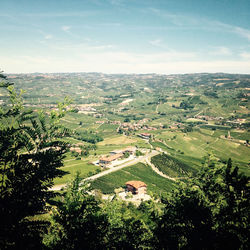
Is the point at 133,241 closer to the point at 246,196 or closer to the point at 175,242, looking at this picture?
the point at 175,242

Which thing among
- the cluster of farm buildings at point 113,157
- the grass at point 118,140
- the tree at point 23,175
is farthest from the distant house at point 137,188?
the grass at point 118,140

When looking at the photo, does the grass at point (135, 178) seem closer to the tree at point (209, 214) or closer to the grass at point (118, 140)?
the grass at point (118, 140)

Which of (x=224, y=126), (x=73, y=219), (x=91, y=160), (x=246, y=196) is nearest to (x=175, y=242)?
(x=246, y=196)

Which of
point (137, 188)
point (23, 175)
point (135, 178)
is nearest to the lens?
point (23, 175)

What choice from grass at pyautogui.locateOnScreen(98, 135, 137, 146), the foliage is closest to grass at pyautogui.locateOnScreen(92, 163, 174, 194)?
the foliage

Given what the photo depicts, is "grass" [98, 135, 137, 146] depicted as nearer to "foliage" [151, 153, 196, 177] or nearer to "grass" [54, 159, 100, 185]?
"foliage" [151, 153, 196, 177]

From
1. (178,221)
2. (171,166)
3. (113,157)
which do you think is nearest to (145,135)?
(113,157)

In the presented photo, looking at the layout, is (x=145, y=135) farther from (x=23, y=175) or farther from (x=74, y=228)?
(x=23, y=175)
